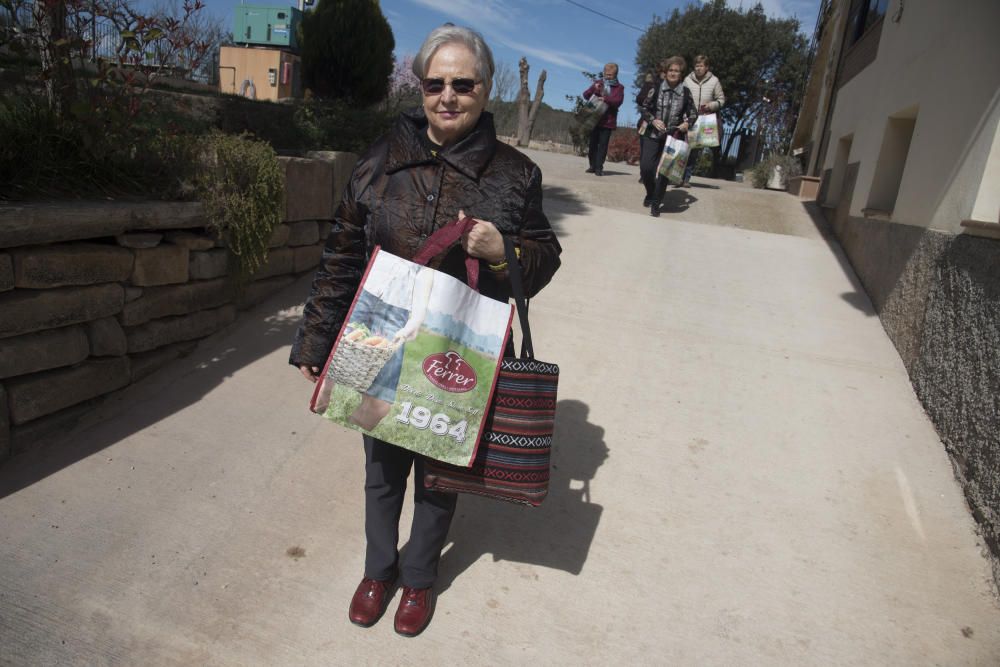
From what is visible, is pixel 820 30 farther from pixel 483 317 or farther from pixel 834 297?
pixel 483 317

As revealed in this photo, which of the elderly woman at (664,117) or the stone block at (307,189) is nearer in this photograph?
the stone block at (307,189)

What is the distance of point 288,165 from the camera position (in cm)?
442

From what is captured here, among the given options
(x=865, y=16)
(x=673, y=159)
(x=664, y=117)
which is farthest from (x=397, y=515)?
(x=865, y=16)

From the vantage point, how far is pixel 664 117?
7543mm

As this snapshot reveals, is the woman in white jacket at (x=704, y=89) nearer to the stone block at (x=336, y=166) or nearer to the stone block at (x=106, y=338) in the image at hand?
the stone block at (x=336, y=166)

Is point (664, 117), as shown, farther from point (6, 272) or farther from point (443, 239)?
point (6, 272)

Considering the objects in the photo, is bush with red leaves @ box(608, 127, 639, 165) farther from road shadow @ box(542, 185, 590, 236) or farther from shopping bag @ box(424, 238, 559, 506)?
shopping bag @ box(424, 238, 559, 506)

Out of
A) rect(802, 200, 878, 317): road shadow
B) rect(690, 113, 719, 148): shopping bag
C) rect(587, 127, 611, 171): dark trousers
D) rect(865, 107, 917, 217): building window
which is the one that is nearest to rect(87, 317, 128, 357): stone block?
rect(802, 200, 878, 317): road shadow

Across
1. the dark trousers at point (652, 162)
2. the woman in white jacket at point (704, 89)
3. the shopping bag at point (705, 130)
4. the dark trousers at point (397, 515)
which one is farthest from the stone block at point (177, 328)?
the shopping bag at point (705, 130)

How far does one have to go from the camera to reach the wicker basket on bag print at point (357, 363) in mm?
1757

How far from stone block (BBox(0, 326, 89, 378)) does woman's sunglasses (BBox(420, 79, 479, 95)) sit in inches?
87.3

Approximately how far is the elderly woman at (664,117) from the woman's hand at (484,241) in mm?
5935

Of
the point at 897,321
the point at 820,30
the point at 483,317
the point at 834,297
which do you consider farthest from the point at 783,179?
the point at 483,317

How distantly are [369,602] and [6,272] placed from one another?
6.81 ft
